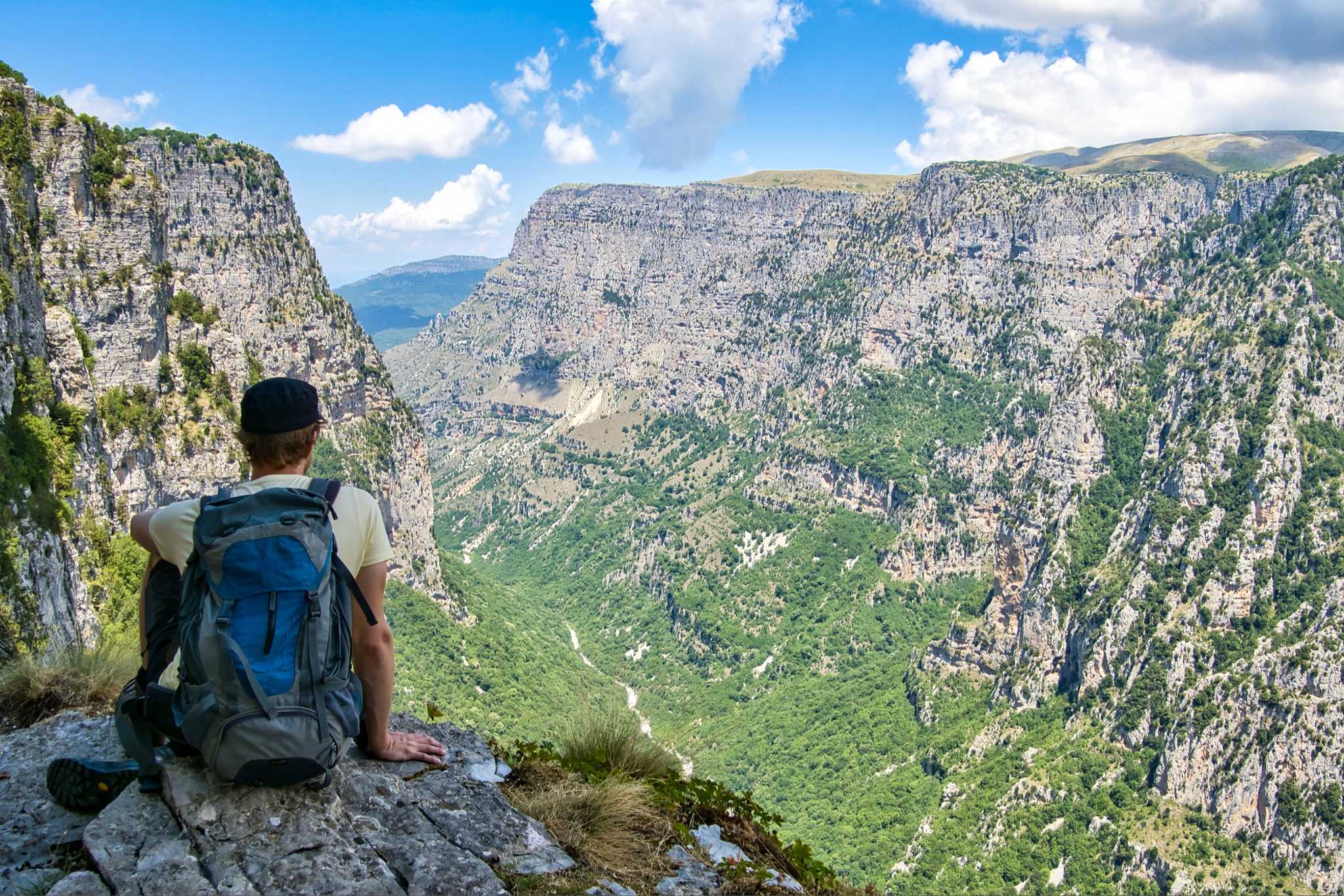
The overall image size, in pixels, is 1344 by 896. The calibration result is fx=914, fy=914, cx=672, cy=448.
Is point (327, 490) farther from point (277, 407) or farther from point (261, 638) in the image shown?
point (261, 638)

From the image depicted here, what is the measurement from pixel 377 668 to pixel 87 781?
8.93 feet

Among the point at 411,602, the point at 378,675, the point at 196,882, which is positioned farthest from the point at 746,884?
the point at 411,602

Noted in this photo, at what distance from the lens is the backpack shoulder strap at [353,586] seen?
7.19 m

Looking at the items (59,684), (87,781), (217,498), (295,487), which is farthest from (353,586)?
(59,684)

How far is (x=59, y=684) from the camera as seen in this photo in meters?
10.8

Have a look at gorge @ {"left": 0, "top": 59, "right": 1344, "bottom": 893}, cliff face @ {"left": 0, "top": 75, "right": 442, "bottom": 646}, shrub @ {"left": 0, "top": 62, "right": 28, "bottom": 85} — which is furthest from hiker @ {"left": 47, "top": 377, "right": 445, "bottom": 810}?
shrub @ {"left": 0, "top": 62, "right": 28, "bottom": 85}

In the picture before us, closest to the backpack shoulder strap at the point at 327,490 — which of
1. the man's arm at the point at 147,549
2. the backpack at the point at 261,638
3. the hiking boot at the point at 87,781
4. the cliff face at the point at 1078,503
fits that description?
the backpack at the point at 261,638

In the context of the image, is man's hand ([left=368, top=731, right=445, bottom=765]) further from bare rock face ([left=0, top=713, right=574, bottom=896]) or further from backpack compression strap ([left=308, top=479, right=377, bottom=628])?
backpack compression strap ([left=308, top=479, right=377, bottom=628])

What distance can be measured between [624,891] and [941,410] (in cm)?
17787

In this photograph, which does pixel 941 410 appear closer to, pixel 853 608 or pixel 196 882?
pixel 853 608

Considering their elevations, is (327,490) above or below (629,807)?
above

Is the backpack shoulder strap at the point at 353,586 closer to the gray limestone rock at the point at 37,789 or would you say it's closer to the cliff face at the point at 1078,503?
the gray limestone rock at the point at 37,789

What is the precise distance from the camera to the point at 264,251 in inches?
3632

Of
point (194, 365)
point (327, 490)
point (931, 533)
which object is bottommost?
point (931, 533)
